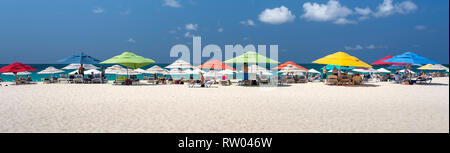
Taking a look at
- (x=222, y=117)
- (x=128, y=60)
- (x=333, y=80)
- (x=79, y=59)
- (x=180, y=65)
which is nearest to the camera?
(x=222, y=117)

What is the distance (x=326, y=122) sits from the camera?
17.1ft

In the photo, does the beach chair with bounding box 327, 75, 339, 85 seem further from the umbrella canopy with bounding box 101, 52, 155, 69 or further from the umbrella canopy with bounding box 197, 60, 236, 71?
the umbrella canopy with bounding box 101, 52, 155, 69

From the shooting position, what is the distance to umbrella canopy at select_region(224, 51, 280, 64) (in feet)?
44.5

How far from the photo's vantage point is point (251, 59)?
44.7 ft

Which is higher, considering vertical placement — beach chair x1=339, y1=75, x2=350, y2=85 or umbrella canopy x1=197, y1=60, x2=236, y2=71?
umbrella canopy x1=197, y1=60, x2=236, y2=71

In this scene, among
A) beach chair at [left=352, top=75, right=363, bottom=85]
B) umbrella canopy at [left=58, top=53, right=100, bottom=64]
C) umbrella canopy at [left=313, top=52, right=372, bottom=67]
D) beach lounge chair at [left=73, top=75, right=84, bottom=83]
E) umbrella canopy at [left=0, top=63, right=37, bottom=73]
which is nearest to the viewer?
umbrella canopy at [left=313, top=52, right=372, bottom=67]

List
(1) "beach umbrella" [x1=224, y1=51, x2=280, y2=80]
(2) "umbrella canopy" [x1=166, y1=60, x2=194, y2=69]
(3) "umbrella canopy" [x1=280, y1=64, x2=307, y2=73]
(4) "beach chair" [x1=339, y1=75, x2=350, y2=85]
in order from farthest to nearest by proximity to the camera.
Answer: (2) "umbrella canopy" [x1=166, y1=60, x2=194, y2=69] → (3) "umbrella canopy" [x1=280, y1=64, x2=307, y2=73] → (4) "beach chair" [x1=339, y1=75, x2=350, y2=85] → (1) "beach umbrella" [x1=224, y1=51, x2=280, y2=80]

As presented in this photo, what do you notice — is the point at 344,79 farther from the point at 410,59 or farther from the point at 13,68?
the point at 13,68

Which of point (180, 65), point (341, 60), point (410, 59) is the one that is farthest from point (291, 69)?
point (180, 65)

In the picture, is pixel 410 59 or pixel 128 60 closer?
pixel 128 60

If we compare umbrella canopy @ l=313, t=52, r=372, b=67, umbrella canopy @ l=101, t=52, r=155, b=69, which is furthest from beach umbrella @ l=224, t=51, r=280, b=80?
→ umbrella canopy @ l=101, t=52, r=155, b=69

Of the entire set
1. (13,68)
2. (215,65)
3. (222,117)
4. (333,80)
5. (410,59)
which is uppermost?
(410,59)
